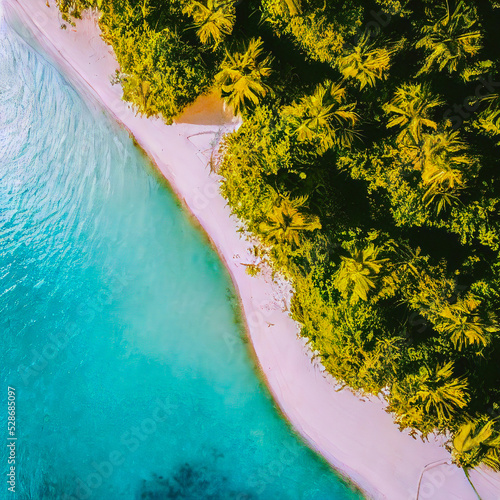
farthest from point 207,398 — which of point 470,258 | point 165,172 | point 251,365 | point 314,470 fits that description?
point 470,258

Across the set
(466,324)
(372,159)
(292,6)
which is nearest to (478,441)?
(466,324)

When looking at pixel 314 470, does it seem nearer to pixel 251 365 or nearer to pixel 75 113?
pixel 251 365

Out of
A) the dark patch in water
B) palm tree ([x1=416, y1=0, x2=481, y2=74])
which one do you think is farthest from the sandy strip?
palm tree ([x1=416, y1=0, x2=481, y2=74])

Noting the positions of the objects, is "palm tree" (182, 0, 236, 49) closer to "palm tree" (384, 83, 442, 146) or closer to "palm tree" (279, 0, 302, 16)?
"palm tree" (279, 0, 302, 16)

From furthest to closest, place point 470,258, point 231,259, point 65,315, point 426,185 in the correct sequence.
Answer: point 65,315, point 231,259, point 470,258, point 426,185

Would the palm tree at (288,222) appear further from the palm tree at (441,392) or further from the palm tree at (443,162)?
the palm tree at (441,392)

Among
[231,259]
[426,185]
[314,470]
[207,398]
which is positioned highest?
[426,185]
